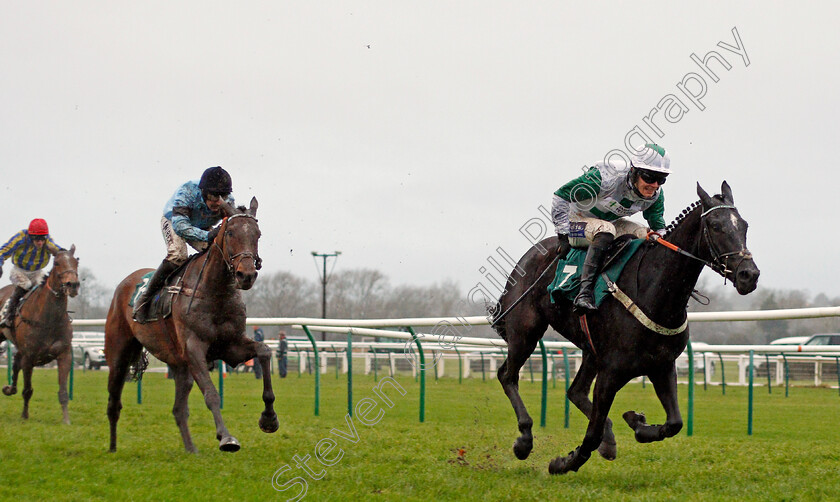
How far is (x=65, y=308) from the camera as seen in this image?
11.6 meters

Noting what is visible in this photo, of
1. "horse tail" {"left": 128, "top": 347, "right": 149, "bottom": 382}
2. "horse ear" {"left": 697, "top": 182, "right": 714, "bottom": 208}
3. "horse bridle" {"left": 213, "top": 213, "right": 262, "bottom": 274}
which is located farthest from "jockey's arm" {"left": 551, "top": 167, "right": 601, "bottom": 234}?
"horse tail" {"left": 128, "top": 347, "right": 149, "bottom": 382}

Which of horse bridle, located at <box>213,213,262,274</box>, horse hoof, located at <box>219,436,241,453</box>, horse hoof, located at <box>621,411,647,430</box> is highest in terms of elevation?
horse bridle, located at <box>213,213,262,274</box>

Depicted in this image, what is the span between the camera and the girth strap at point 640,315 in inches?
227

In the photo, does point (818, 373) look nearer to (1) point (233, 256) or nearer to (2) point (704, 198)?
(2) point (704, 198)

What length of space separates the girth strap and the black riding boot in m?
0.17

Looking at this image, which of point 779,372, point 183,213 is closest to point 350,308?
point 779,372

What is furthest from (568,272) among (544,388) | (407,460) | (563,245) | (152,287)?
(152,287)

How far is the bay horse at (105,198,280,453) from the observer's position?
6.72 metres

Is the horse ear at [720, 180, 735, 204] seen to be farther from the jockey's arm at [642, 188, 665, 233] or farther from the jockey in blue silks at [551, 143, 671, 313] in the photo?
the jockey's arm at [642, 188, 665, 233]

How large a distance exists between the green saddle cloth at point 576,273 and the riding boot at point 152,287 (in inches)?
143

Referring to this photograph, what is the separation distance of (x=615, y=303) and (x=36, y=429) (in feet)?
23.2

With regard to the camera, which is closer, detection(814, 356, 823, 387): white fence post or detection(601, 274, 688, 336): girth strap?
detection(601, 274, 688, 336): girth strap

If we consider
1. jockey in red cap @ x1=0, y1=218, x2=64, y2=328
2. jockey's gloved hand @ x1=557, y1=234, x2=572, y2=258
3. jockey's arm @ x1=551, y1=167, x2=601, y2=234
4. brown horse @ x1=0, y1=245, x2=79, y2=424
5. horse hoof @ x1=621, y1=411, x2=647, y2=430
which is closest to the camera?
horse hoof @ x1=621, y1=411, x2=647, y2=430

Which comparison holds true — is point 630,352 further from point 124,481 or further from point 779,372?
point 779,372
